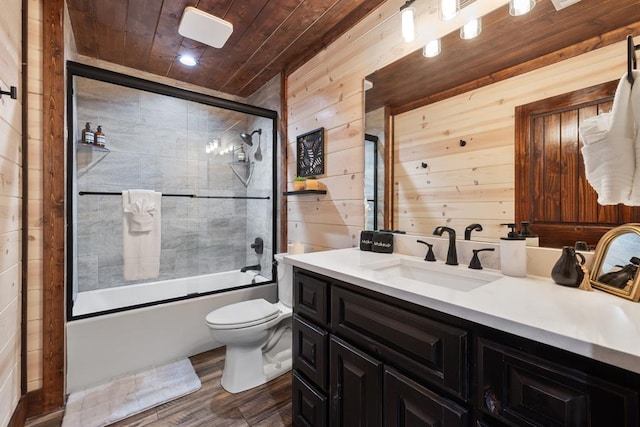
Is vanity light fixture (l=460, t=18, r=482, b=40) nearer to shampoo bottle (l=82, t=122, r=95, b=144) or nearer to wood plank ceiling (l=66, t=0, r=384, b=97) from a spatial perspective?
wood plank ceiling (l=66, t=0, r=384, b=97)

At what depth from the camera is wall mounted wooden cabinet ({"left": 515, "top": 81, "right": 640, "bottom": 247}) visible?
0.95 metres

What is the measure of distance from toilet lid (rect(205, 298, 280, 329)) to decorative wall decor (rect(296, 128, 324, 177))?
1.08 metres

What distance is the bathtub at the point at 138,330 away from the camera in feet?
5.94

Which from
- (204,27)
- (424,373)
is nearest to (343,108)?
(204,27)

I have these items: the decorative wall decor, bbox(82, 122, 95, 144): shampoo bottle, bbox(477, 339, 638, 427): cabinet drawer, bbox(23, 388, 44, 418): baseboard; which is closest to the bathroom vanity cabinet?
bbox(477, 339, 638, 427): cabinet drawer

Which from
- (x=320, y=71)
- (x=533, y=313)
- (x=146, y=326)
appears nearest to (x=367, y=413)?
(x=533, y=313)

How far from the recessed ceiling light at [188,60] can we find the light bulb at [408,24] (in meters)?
1.86

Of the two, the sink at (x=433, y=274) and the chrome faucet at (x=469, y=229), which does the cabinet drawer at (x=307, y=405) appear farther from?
the chrome faucet at (x=469, y=229)

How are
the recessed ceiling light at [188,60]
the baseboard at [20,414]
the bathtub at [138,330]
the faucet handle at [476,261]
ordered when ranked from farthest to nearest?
the recessed ceiling light at [188,60]
the bathtub at [138,330]
the baseboard at [20,414]
the faucet handle at [476,261]

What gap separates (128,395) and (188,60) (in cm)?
259

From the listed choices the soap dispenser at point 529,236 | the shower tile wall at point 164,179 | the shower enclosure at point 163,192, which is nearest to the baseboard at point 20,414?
the shower enclosure at point 163,192

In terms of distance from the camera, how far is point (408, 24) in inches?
58.2

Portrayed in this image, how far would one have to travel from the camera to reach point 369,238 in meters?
1.71

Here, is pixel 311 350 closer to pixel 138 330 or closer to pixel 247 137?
pixel 138 330
